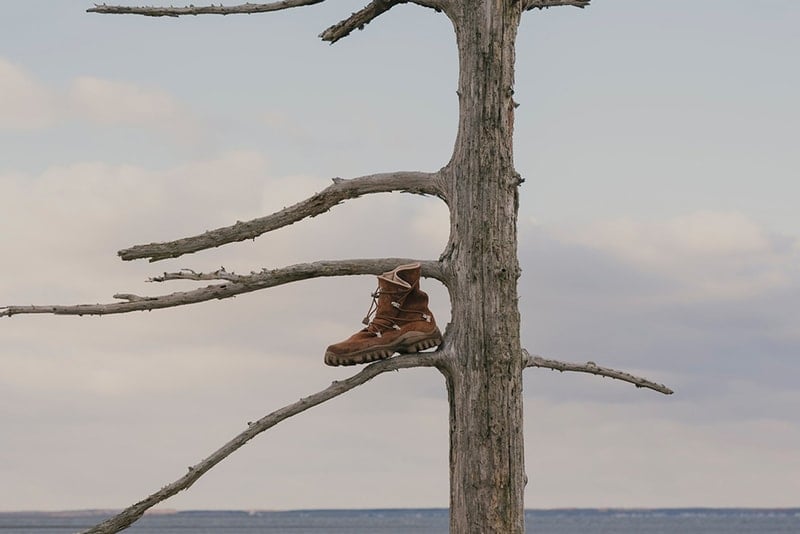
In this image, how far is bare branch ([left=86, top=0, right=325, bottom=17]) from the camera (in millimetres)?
7125

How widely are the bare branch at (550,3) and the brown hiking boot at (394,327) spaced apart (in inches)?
80.3

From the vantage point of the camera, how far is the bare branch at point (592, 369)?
6953 mm

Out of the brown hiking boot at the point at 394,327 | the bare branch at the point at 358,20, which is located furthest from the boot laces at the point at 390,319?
the bare branch at the point at 358,20

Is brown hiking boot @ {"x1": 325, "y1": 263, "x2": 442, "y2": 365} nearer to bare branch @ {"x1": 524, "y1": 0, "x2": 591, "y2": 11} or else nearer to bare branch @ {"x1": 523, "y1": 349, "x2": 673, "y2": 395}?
bare branch @ {"x1": 523, "y1": 349, "x2": 673, "y2": 395}

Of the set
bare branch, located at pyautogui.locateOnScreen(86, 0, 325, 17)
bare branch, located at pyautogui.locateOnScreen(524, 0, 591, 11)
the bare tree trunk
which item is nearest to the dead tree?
the bare tree trunk

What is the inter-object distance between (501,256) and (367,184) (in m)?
1.07

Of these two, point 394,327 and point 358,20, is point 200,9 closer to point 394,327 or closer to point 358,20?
point 358,20

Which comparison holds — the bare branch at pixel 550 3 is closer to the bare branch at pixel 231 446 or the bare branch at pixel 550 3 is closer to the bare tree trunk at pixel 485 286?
the bare tree trunk at pixel 485 286

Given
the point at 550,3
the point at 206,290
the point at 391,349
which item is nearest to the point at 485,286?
the point at 391,349

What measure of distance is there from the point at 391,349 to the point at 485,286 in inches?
28.4

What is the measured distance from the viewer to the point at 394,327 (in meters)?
6.81

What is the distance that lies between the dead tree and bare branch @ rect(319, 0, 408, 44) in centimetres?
60

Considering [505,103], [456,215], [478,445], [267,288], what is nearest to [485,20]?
[505,103]

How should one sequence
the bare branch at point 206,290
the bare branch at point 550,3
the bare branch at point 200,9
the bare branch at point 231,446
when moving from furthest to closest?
1. the bare branch at point 550,3
2. the bare branch at point 200,9
3. the bare branch at point 206,290
4. the bare branch at point 231,446
